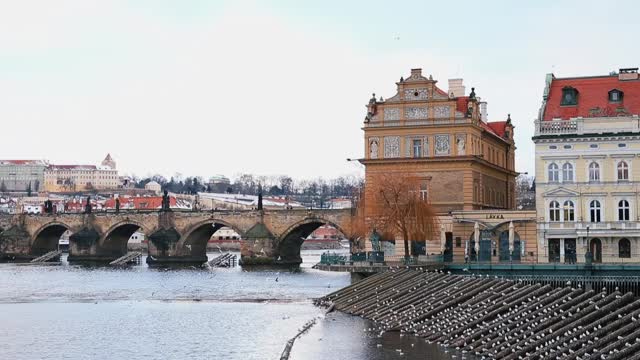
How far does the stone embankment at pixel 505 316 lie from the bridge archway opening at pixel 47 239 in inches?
2958

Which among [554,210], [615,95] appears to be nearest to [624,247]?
[554,210]

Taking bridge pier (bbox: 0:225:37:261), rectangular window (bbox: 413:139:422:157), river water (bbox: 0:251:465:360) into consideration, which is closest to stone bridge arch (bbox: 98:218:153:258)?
bridge pier (bbox: 0:225:37:261)

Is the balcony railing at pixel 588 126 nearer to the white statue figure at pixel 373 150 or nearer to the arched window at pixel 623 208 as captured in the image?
the arched window at pixel 623 208

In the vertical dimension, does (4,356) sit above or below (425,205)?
below

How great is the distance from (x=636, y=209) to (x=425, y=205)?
12.4 metres

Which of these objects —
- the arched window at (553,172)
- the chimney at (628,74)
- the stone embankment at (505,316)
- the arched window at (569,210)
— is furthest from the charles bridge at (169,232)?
the stone embankment at (505,316)

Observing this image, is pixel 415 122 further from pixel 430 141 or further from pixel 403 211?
pixel 403 211

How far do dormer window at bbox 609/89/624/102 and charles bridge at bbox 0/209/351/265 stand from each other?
35.7 m

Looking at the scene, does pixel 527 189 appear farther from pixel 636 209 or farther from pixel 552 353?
pixel 552 353

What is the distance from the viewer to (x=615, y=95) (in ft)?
198

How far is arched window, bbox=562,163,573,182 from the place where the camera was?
57.8 m

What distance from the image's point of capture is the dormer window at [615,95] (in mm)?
60094

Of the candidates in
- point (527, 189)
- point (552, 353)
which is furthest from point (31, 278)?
point (527, 189)

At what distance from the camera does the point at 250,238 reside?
98250mm
